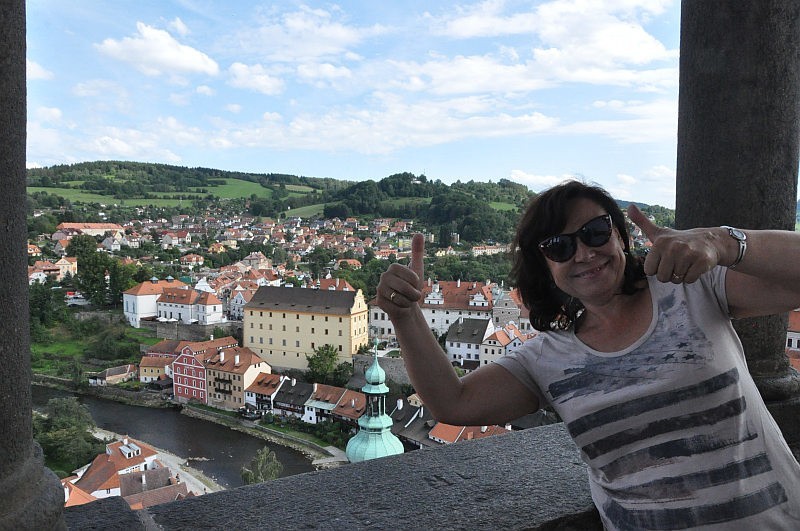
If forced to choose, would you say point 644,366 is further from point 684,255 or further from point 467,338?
point 467,338

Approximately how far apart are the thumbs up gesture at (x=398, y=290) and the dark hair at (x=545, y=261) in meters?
0.19

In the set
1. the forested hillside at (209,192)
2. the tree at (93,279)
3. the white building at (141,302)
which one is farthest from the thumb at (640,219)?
the tree at (93,279)

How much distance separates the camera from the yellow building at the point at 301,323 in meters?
24.2

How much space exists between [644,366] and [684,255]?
0.17m

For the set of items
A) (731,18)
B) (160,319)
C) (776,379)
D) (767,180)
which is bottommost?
(160,319)

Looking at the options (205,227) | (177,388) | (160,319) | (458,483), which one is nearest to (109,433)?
(177,388)

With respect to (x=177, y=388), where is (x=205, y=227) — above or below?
above

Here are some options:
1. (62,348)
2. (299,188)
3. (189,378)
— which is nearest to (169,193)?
(299,188)

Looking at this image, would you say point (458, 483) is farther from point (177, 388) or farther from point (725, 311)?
point (177, 388)

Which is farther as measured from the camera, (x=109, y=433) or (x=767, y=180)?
(x=109, y=433)

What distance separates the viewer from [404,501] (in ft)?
4.55

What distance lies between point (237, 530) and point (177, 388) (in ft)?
72.9

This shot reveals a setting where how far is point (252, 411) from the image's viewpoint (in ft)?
67.0

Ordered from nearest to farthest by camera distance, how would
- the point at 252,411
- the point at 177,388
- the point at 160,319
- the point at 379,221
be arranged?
the point at 252,411, the point at 177,388, the point at 160,319, the point at 379,221
